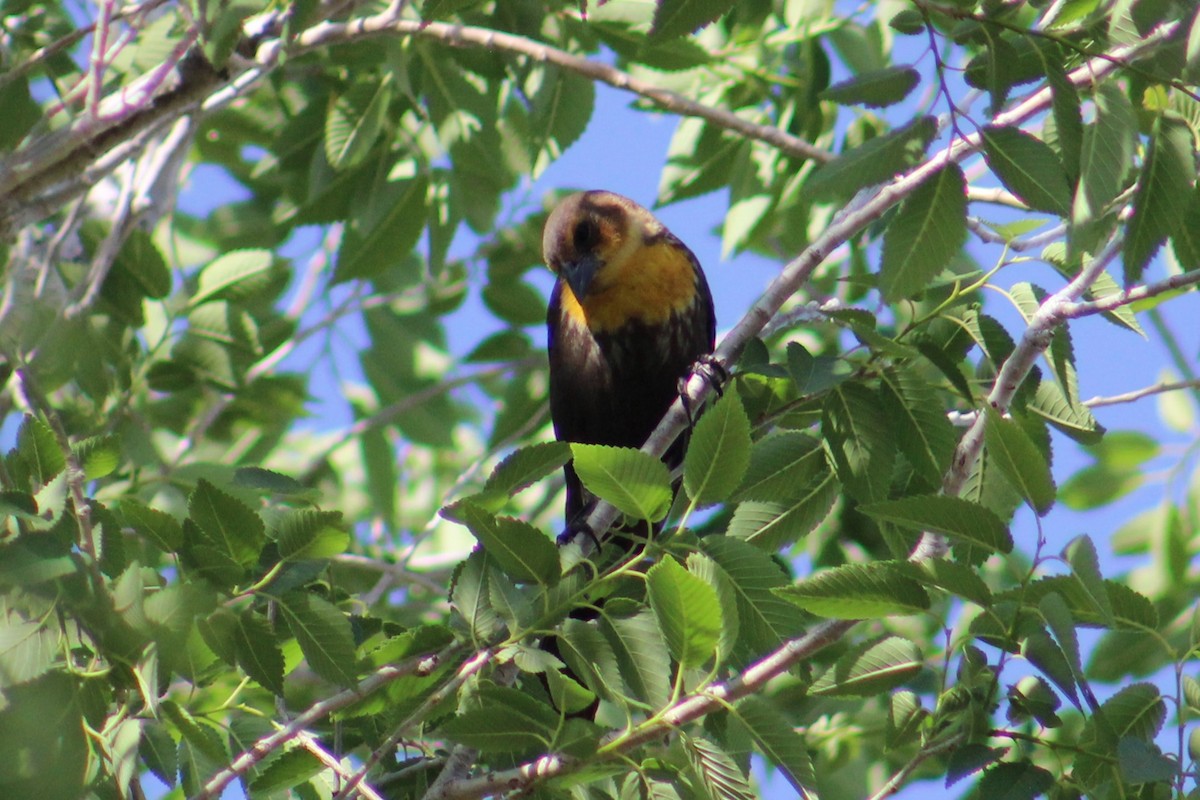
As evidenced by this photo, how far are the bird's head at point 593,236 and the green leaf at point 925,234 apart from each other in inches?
78.4

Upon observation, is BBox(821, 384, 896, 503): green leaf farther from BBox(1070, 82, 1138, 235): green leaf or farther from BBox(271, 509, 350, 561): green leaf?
BBox(271, 509, 350, 561): green leaf

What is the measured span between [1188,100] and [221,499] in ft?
5.15

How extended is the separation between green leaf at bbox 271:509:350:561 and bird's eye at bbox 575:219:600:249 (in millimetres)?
2252

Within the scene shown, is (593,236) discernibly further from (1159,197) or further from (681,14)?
(1159,197)

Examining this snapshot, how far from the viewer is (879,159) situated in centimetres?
204

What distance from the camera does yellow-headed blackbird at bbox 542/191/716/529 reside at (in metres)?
3.88

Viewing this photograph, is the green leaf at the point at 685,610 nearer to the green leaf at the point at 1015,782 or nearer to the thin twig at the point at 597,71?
the green leaf at the point at 1015,782

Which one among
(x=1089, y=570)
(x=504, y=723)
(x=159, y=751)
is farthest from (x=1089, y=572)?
(x=159, y=751)

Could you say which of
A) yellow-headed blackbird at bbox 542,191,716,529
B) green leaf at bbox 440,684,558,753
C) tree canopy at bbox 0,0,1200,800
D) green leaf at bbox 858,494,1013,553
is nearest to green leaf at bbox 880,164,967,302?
tree canopy at bbox 0,0,1200,800

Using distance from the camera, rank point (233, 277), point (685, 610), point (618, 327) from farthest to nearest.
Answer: point (618, 327) < point (233, 277) < point (685, 610)

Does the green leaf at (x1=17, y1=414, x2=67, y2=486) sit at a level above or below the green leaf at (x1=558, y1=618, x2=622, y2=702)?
above

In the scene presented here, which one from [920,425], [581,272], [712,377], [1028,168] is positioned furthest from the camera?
[581,272]

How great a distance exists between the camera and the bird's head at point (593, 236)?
402 cm

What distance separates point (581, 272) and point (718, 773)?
94.4 inches
